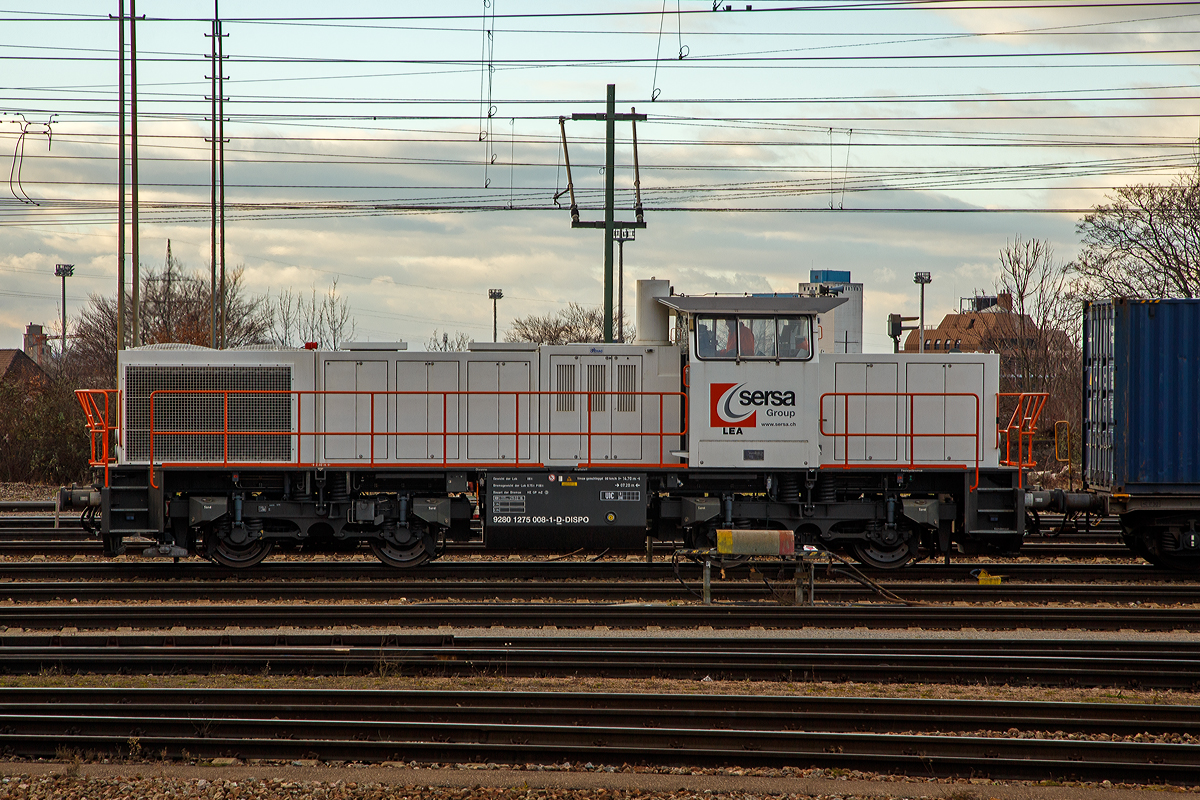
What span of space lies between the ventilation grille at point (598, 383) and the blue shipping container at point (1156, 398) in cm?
723

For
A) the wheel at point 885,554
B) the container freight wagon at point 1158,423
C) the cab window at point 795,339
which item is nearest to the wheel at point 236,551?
the cab window at point 795,339

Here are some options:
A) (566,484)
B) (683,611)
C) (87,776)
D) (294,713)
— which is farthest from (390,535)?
(87,776)

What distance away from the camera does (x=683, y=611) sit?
10023 millimetres

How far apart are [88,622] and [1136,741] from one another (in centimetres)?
1039

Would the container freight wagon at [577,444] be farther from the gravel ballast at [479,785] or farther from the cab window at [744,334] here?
the gravel ballast at [479,785]

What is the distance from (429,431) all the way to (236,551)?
3180 mm

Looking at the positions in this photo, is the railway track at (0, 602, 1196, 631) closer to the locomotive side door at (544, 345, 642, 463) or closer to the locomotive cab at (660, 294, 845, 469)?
the locomotive cab at (660, 294, 845, 469)

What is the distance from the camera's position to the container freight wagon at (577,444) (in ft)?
38.4

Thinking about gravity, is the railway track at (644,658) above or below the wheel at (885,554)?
below

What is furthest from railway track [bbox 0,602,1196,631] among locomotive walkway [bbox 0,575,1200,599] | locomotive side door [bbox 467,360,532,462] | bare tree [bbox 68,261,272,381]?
bare tree [bbox 68,261,272,381]

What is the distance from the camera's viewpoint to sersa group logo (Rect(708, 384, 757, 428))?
11656 millimetres

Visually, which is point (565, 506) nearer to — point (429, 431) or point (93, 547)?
point (429, 431)

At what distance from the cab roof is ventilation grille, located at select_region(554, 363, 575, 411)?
74.8 inches

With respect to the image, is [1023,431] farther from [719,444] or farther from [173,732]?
[173,732]
